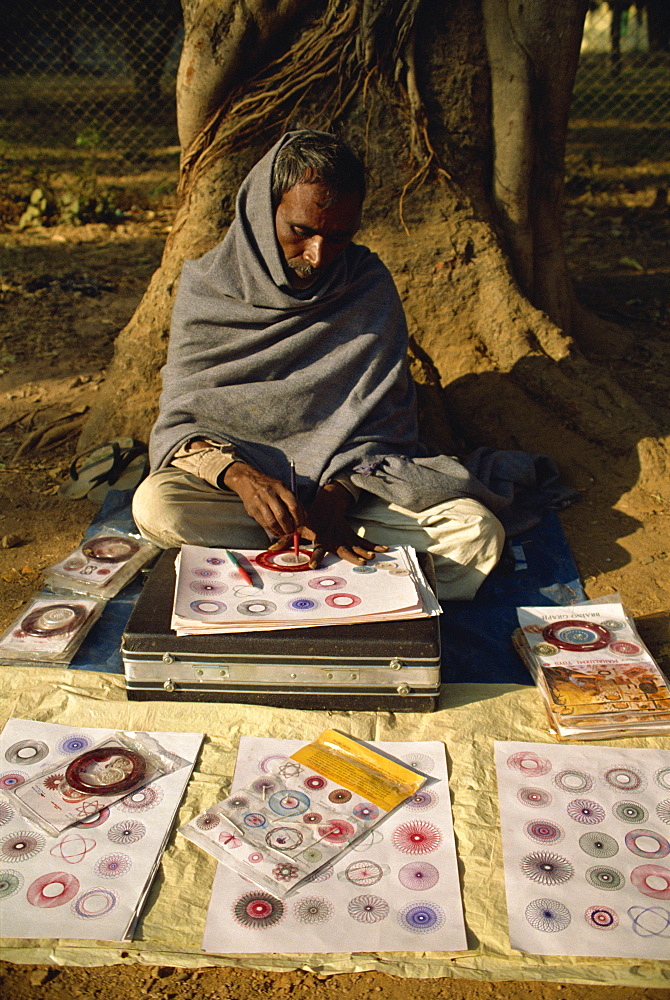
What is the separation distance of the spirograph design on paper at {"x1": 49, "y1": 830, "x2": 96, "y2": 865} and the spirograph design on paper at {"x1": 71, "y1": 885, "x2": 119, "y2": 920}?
0.32 ft

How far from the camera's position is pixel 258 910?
1968mm

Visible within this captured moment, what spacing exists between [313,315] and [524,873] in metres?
2.14

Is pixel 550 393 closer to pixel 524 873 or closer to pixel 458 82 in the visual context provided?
pixel 458 82

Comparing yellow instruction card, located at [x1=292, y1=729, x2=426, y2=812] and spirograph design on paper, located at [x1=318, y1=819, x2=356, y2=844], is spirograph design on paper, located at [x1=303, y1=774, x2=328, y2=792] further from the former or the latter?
spirograph design on paper, located at [x1=318, y1=819, x2=356, y2=844]

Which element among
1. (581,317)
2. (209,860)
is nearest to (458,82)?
(581,317)

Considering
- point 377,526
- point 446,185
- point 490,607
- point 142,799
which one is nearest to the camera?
point 142,799

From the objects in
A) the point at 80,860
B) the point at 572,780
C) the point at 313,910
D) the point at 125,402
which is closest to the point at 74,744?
the point at 80,860

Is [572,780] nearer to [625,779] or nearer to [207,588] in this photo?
[625,779]

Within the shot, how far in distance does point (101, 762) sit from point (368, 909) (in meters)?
0.83

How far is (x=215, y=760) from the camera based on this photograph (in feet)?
7.91

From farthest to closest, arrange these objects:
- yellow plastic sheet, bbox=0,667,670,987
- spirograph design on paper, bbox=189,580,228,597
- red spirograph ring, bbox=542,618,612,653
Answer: red spirograph ring, bbox=542,618,612,653 → spirograph design on paper, bbox=189,580,228,597 → yellow plastic sheet, bbox=0,667,670,987

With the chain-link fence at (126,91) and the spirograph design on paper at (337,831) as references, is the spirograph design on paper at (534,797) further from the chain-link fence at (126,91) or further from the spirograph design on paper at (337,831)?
the chain-link fence at (126,91)

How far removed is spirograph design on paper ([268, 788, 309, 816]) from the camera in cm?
222

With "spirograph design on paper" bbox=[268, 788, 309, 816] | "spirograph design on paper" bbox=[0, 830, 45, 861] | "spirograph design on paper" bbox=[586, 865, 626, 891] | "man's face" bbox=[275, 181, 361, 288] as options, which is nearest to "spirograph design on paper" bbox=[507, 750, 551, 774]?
"spirograph design on paper" bbox=[586, 865, 626, 891]
